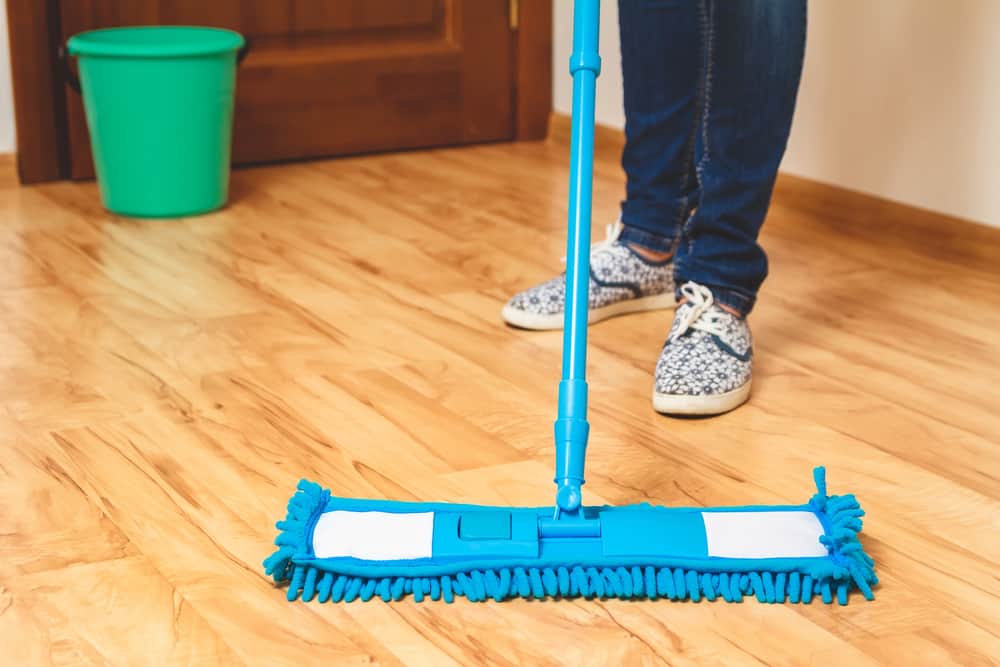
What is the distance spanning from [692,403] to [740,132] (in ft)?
0.85

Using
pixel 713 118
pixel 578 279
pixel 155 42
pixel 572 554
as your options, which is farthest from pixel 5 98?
pixel 572 554

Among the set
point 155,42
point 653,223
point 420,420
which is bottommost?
point 420,420

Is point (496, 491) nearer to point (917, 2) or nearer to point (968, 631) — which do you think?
Answer: point (968, 631)

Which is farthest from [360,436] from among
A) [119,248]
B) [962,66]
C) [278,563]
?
[962,66]

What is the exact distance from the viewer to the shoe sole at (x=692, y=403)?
4.13 feet

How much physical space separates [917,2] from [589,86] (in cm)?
100

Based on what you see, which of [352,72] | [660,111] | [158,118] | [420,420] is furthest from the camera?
[352,72]

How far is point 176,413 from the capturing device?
1.27 m

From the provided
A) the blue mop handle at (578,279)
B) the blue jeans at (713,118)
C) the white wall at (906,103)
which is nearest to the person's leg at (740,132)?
the blue jeans at (713,118)

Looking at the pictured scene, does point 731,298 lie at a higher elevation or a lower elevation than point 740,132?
lower

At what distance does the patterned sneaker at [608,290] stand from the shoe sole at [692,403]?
26cm

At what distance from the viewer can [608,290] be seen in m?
1.53

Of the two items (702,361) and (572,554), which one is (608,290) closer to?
(702,361)

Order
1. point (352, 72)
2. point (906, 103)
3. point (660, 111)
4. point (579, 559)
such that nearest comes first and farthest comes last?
point (579, 559)
point (660, 111)
point (906, 103)
point (352, 72)
